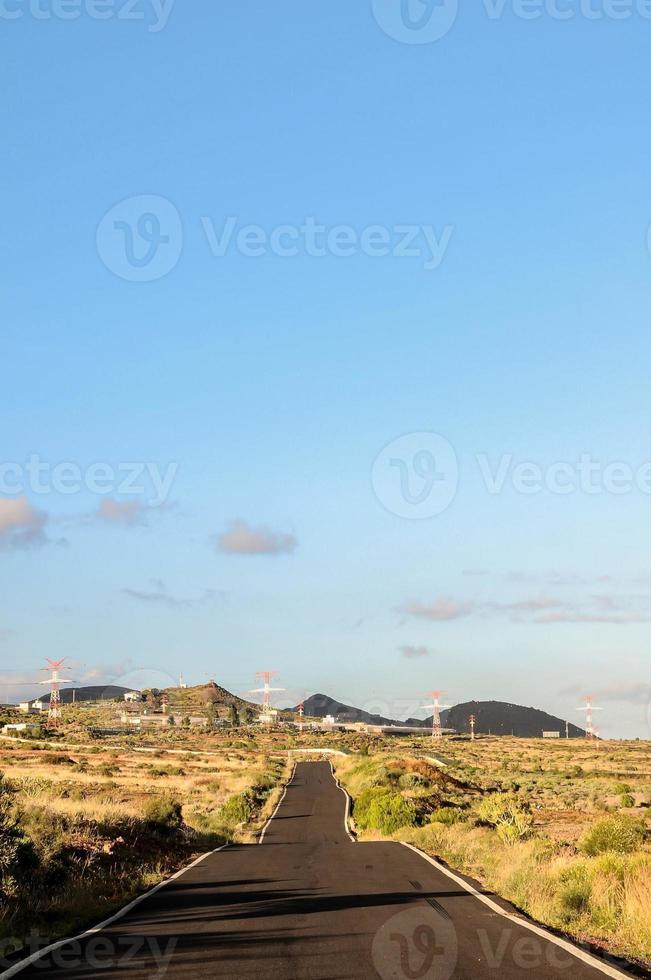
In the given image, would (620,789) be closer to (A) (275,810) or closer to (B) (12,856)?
(A) (275,810)

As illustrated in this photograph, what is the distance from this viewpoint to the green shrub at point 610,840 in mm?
22781

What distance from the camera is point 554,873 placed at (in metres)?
18.3

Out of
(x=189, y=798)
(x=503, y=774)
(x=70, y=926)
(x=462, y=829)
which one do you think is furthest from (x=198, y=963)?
(x=503, y=774)

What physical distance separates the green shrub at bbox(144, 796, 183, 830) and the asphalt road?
7.12 m

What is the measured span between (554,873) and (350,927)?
20.7ft

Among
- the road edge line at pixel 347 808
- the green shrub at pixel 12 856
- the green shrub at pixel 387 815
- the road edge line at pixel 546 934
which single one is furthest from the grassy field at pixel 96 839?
the road edge line at pixel 546 934

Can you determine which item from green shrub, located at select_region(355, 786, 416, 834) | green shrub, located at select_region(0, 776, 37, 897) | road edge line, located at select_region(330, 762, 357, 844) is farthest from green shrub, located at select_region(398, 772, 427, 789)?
green shrub, located at select_region(0, 776, 37, 897)

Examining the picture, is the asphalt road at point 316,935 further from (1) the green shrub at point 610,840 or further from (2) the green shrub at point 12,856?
(1) the green shrub at point 610,840

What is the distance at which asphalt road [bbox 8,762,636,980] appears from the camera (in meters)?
10.8

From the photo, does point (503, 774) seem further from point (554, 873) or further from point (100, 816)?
point (554, 873)

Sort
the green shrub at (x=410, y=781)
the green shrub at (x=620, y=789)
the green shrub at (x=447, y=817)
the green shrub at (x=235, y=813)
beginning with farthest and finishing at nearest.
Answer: the green shrub at (x=620, y=789), the green shrub at (x=410, y=781), the green shrub at (x=235, y=813), the green shrub at (x=447, y=817)

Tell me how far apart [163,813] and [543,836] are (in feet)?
42.1

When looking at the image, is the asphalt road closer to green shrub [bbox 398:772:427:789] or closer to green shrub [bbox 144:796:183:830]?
green shrub [bbox 144:796:183:830]

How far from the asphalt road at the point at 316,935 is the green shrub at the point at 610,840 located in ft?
13.5
